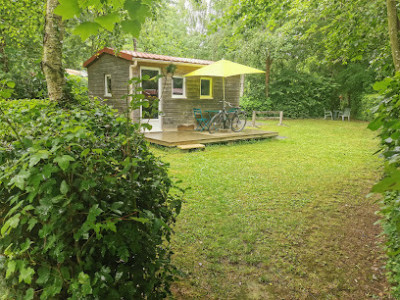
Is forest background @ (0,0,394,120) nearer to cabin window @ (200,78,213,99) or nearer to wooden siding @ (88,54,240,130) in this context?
wooden siding @ (88,54,240,130)

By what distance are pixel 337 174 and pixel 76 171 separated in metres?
5.88

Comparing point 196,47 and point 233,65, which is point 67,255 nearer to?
point 233,65

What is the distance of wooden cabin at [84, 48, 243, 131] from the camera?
32.6 feet

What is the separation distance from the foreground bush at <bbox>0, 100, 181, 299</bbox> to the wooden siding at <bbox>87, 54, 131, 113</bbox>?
26.1 feet

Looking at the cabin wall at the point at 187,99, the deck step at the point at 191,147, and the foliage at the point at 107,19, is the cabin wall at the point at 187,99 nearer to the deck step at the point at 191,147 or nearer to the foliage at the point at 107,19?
the deck step at the point at 191,147

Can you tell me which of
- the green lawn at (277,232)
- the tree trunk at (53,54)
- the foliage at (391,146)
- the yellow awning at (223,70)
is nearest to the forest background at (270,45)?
the tree trunk at (53,54)

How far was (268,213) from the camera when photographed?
13.1 ft

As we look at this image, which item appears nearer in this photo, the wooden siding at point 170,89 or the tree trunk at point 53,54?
the tree trunk at point 53,54

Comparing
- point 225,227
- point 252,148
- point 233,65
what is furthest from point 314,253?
point 233,65

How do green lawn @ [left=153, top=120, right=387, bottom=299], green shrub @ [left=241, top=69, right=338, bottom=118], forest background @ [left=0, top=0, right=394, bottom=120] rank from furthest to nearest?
1. green shrub @ [left=241, top=69, right=338, bottom=118]
2. forest background @ [left=0, top=0, right=394, bottom=120]
3. green lawn @ [left=153, top=120, right=387, bottom=299]

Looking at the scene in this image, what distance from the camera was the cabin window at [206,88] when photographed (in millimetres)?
11672

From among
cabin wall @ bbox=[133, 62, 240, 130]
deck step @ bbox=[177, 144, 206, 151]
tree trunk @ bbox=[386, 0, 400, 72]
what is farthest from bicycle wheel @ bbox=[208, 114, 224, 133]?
tree trunk @ bbox=[386, 0, 400, 72]

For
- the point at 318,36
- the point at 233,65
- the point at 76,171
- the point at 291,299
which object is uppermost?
the point at 318,36

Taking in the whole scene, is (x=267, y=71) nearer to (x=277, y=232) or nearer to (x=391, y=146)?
(x=277, y=232)
